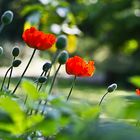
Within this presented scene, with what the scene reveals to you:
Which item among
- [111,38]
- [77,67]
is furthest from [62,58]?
[111,38]

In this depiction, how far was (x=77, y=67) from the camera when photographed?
147 centimetres

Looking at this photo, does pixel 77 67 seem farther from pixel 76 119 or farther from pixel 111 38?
pixel 111 38

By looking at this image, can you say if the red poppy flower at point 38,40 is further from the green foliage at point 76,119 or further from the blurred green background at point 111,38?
the blurred green background at point 111,38

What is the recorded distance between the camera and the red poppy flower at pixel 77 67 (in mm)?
1445

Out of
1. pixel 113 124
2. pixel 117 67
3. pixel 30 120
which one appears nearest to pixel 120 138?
pixel 113 124

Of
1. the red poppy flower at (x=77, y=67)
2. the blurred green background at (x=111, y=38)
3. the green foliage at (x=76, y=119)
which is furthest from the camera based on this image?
the blurred green background at (x=111, y=38)

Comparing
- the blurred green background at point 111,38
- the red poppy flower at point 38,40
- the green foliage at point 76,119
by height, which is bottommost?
the blurred green background at point 111,38

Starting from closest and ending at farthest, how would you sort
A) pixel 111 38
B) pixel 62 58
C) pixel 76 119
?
pixel 76 119 → pixel 62 58 → pixel 111 38

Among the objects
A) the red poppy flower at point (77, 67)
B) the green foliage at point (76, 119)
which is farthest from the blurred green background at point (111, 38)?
the green foliage at point (76, 119)

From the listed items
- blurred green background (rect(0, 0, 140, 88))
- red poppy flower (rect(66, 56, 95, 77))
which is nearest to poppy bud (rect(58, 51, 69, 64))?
red poppy flower (rect(66, 56, 95, 77))

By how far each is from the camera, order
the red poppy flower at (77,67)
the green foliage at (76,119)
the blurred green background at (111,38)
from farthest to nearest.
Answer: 1. the blurred green background at (111,38)
2. the red poppy flower at (77,67)
3. the green foliage at (76,119)

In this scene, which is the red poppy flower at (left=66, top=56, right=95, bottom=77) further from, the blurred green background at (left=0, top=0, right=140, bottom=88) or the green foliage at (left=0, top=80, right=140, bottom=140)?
the blurred green background at (left=0, top=0, right=140, bottom=88)

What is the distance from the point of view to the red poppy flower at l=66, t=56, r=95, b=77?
145 centimetres

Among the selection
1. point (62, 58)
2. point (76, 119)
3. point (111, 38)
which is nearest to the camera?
point (76, 119)
